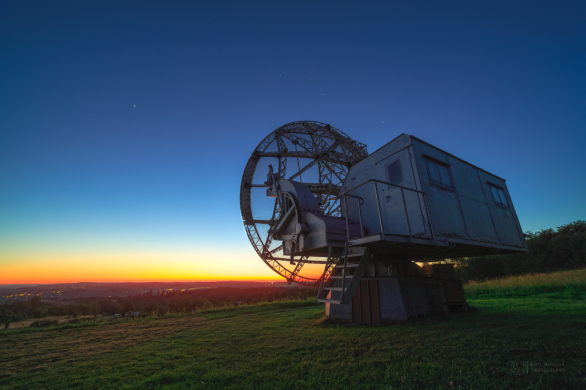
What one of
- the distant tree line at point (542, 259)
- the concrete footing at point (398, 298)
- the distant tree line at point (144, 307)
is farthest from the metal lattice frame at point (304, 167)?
the distant tree line at point (542, 259)

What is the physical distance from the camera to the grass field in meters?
3.37

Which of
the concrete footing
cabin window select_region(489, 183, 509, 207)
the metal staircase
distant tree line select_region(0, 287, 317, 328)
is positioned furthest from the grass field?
distant tree line select_region(0, 287, 317, 328)

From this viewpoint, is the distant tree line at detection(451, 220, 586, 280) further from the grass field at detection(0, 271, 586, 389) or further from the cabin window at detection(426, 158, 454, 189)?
the cabin window at detection(426, 158, 454, 189)

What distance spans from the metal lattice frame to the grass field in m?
4.31

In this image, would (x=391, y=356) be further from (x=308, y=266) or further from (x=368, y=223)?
(x=308, y=266)

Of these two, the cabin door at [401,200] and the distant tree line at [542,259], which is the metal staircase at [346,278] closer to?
the cabin door at [401,200]

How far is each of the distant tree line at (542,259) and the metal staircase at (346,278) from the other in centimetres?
4027

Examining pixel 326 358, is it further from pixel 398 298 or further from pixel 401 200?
pixel 401 200

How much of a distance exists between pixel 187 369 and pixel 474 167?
11.8 metres

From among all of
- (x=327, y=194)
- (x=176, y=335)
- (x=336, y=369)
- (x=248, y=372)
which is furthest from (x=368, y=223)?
(x=176, y=335)

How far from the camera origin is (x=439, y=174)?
8141 millimetres

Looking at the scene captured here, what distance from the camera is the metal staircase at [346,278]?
6.22m

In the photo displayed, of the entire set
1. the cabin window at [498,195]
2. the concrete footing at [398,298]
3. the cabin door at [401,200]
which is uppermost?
the cabin window at [498,195]

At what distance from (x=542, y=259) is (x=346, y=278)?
45.1 meters
